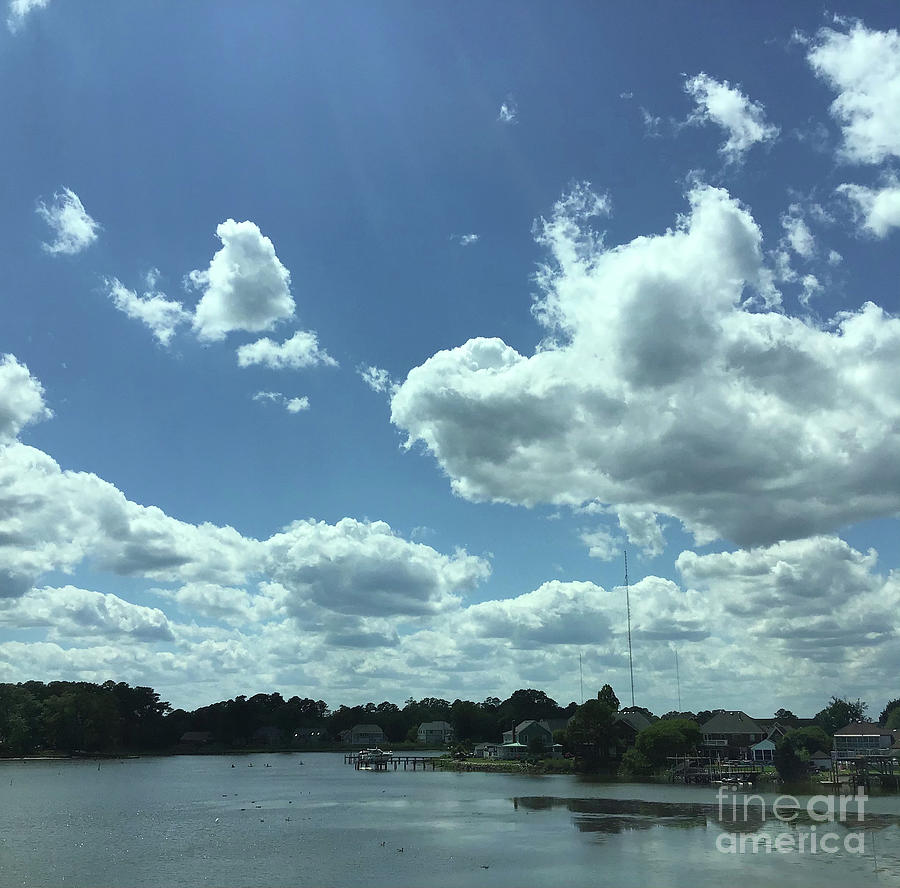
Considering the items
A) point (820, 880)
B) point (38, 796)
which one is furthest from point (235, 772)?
point (820, 880)

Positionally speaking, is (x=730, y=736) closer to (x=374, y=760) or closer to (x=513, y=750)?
(x=513, y=750)

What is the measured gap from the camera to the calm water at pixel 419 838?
140 feet

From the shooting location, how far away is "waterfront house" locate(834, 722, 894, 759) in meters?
108

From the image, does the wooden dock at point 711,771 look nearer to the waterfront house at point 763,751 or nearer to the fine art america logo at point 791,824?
the waterfront house at point 763,751

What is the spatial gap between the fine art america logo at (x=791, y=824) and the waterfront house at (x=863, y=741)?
3835cm

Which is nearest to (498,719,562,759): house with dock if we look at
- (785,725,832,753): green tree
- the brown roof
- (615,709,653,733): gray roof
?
(615,709,653,733): gray roof

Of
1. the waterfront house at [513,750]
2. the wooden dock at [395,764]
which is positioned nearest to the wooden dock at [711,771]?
the waterfront house at [513,750]

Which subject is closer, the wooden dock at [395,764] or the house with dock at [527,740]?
the house with dock at [527,740]

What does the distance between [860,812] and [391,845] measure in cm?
3355

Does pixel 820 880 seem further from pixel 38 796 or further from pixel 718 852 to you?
pixel 38 796

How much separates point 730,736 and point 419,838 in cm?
6989

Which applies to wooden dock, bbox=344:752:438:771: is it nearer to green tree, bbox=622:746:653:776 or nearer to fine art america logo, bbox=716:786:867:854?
green tree, bbox=622:746:653:776

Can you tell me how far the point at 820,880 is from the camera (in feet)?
132

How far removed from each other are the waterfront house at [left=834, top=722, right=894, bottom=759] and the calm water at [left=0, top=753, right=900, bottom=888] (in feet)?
119
